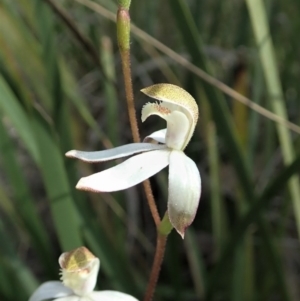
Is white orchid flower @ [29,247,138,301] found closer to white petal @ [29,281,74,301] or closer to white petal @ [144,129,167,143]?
white petal @ [29,281,74,301]

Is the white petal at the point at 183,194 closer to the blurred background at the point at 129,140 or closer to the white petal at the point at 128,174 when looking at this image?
the white petal at the point at 128,174

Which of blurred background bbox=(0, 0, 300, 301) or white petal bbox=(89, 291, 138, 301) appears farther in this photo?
blurred background bbox=(0, 0, 300, 301)

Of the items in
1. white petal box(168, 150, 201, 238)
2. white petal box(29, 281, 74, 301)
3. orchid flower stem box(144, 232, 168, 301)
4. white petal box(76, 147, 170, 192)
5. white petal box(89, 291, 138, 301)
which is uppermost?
white petal box(76, 147, 170, 192)

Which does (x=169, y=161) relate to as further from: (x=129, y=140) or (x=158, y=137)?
(x=129, y=140)

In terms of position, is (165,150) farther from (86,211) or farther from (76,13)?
(76,13)

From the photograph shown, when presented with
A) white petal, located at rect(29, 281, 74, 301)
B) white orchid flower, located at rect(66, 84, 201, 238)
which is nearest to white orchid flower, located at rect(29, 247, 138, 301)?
white petal, located at rect(29, 281, 74, 301)

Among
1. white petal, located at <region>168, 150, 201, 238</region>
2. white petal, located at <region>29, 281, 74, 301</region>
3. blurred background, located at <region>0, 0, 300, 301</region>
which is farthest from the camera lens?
blurred background, located at <region>0, 0, 300, 301</region>

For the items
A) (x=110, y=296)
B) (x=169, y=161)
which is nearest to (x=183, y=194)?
(x=169, y=161)

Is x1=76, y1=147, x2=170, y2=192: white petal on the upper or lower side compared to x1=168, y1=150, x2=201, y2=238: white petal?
upper
